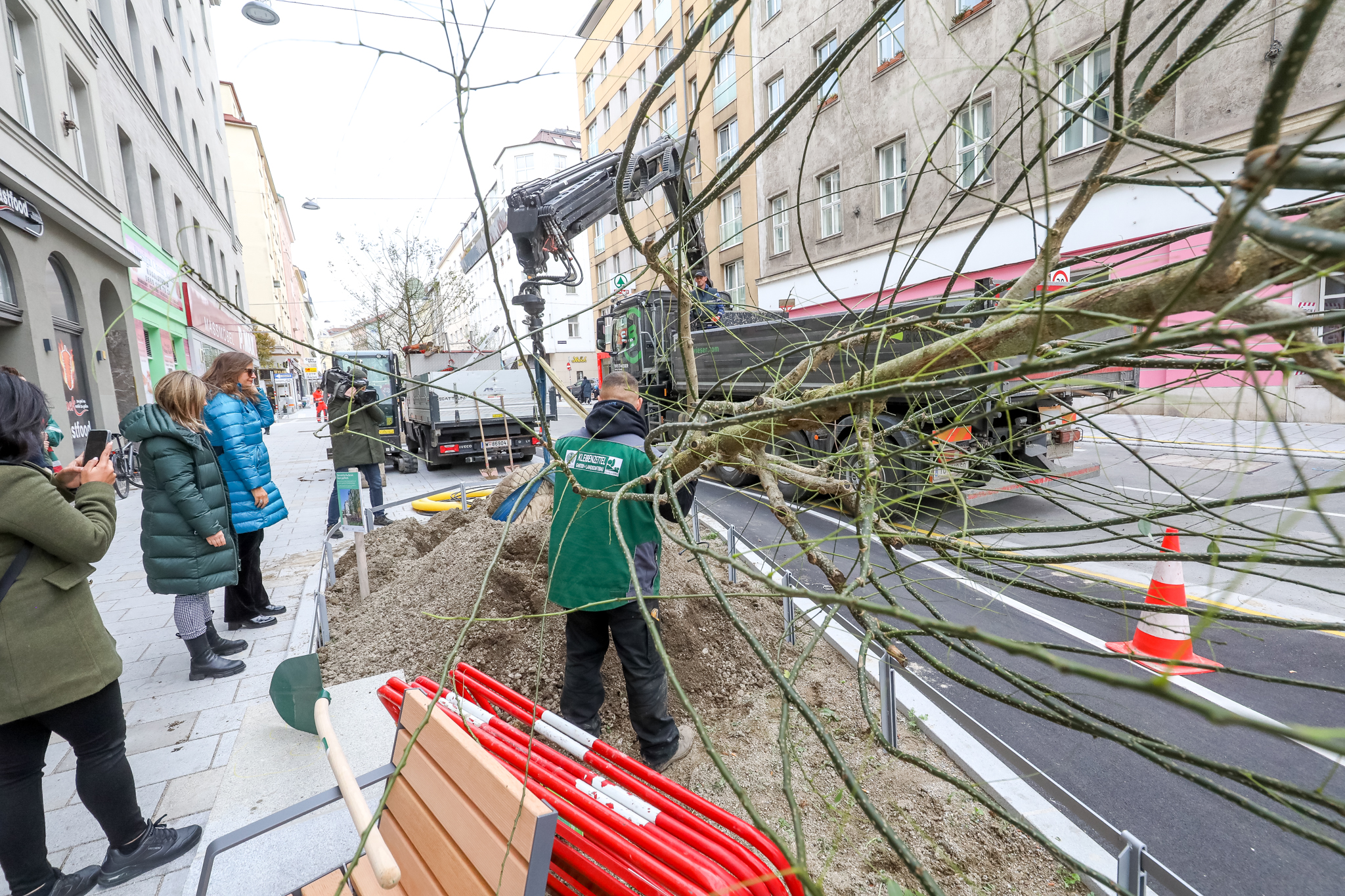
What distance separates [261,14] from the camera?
106 centimetres

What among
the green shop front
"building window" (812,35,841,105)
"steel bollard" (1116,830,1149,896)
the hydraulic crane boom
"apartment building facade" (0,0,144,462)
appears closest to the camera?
"building window" (812,35,841,105)

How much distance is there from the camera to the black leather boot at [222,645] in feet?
12.7

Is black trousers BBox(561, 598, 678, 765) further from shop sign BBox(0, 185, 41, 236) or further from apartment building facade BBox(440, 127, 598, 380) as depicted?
shop sign BBox(0, 185, 41, 236)

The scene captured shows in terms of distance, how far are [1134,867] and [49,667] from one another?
3117mm

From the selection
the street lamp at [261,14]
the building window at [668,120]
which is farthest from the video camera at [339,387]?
the street lamp at [261,14]

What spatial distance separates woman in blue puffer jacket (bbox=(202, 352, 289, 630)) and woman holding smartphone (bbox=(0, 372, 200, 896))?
76.7 inches

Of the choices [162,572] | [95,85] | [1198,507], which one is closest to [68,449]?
[95,85]

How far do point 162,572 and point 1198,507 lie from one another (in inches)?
169

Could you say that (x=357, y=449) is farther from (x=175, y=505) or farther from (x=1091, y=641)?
(x=1091, y=641)

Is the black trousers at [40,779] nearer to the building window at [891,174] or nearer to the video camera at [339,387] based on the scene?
the video camera at [339,387]

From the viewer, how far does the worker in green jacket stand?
2658mm

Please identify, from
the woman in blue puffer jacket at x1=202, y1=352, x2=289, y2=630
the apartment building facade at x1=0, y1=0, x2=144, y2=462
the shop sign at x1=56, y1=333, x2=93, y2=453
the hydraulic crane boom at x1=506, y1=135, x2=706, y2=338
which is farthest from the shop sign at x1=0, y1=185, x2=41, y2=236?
the hydraulic crane boom at x1=506, y1=135, x2=706, y2=338

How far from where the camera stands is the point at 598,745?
2.06 meters

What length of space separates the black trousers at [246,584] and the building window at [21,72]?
7.77 m
